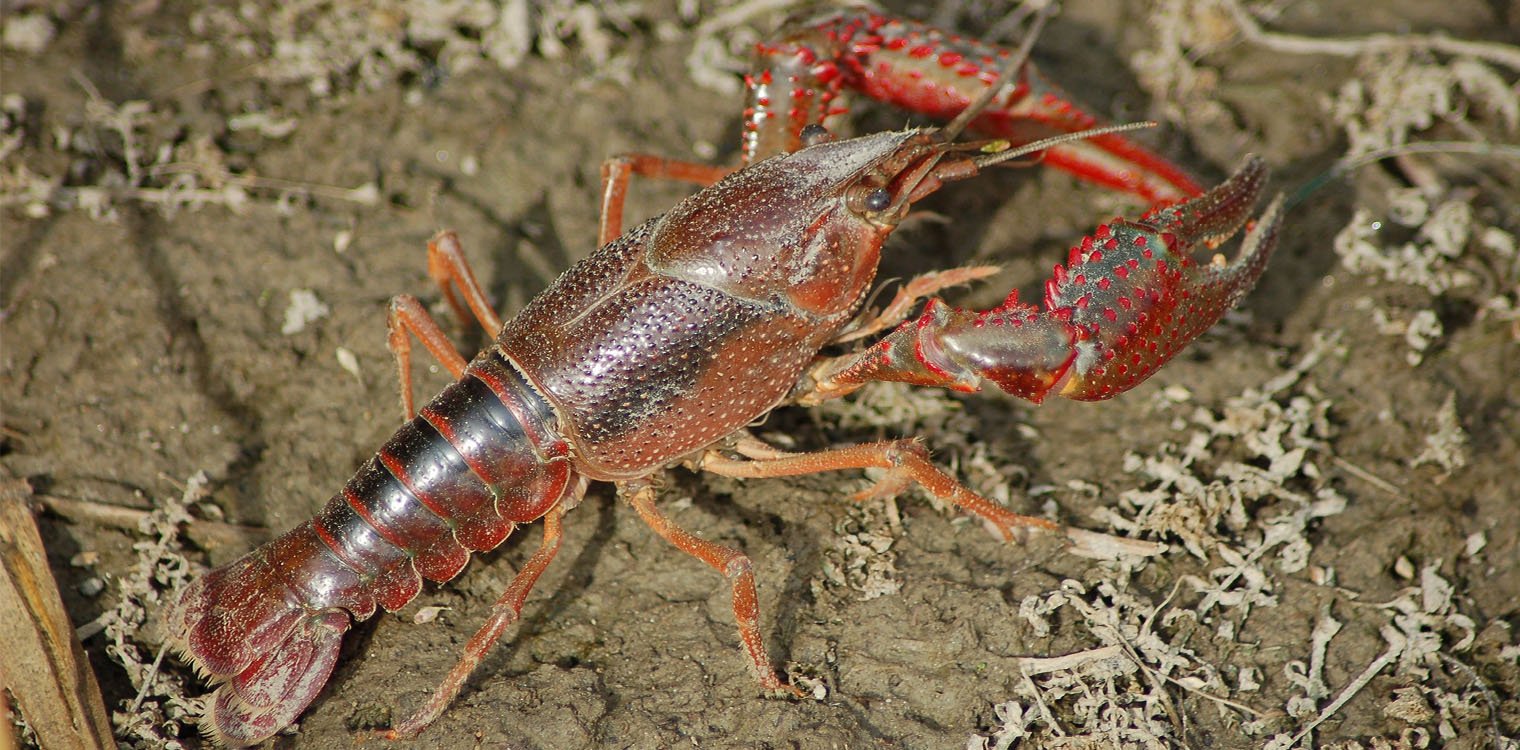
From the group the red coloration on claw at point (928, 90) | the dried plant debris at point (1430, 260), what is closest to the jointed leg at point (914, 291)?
the red coloration on claw at point (928, 90)

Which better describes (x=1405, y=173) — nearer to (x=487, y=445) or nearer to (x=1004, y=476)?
(x=1004, y=476)

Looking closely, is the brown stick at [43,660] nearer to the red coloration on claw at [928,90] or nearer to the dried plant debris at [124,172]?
the dried plant debris at [124,172]

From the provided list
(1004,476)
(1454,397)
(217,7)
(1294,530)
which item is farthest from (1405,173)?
(217,7)

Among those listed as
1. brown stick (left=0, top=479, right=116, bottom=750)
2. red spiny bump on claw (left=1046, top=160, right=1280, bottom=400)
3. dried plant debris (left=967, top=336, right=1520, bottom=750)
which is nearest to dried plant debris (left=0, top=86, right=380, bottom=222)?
brown stick (left=0, top=479, right=116, bottom=750)

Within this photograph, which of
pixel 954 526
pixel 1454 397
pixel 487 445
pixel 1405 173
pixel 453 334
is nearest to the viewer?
pixel 487 445

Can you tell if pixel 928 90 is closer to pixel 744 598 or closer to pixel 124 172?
pixel 744 598

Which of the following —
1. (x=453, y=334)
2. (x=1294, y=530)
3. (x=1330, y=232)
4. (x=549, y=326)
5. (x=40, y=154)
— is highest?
(x=40, y=154)

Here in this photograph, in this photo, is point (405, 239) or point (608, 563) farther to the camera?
point (405, 239)

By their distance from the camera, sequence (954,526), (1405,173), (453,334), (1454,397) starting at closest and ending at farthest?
(954,526) → (1454,397) → (453,334) → (1405,173)
